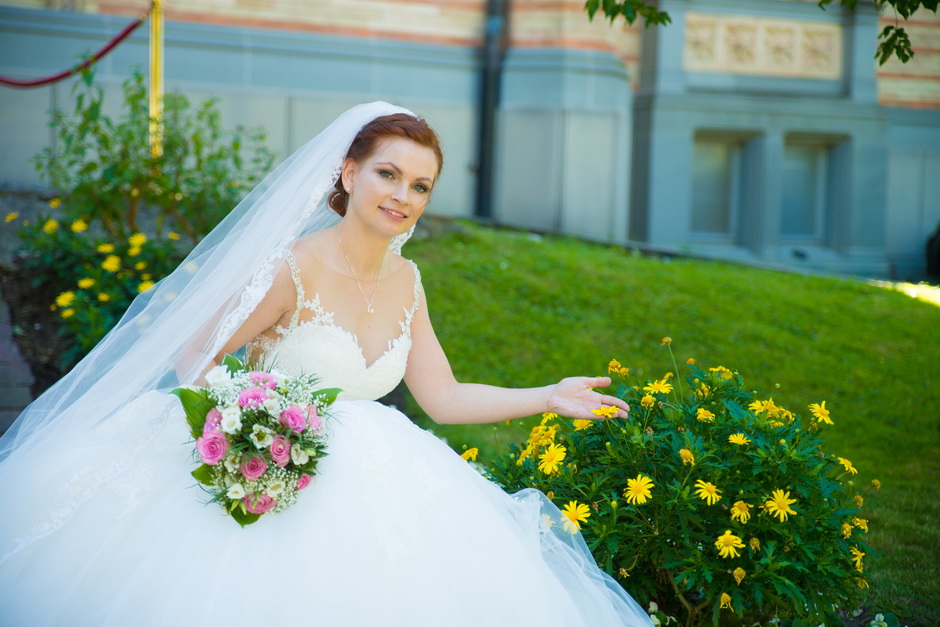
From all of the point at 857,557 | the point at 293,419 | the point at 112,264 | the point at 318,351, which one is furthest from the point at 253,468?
the point at 112,264

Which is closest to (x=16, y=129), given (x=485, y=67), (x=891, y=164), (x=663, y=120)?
(x=485, y=67)

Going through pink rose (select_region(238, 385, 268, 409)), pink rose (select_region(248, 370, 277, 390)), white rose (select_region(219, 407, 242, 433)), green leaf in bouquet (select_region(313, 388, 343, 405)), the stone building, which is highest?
the stone building

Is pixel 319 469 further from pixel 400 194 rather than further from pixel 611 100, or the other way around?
pixel 611 100

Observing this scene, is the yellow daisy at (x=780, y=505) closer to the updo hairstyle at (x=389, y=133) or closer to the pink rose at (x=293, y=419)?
the pink rose at (x=293, y=419)

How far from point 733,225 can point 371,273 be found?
10.5 meters

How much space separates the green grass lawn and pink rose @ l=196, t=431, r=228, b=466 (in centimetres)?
249

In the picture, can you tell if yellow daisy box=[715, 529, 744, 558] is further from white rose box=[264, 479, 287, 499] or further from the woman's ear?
the woman's ear

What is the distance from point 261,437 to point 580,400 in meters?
1.12

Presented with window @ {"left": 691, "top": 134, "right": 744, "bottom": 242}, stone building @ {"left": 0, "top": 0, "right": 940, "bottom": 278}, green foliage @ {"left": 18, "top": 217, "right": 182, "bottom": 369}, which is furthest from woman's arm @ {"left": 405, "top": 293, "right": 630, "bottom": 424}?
window @ {"left": 691, "top": 134, "right": 744, "bottom": 242}

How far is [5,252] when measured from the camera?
21.6 feet

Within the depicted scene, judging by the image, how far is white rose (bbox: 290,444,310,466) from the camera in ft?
8.55

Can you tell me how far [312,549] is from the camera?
259cm

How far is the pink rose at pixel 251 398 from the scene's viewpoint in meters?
2.61

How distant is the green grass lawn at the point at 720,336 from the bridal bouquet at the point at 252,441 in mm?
2368
